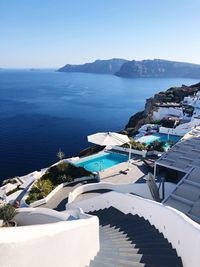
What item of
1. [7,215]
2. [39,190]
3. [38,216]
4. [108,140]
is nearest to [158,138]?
[108,140]

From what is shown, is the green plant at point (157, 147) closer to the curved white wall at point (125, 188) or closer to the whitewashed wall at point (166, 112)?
the curved white wall at point (125, 188)

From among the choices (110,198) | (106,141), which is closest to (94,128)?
(106,141)

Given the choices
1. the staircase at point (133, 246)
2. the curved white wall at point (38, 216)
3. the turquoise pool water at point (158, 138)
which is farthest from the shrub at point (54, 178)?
the turquoise pool water at point (158, 138)

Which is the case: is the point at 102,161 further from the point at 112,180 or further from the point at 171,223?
the point at 171,223

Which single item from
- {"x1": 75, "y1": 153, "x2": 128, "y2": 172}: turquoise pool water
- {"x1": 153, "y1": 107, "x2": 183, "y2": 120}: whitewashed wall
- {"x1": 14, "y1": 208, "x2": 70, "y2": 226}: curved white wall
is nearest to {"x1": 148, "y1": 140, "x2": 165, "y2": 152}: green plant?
{"x1": 75, "y1": 153, "x2": 128, "y2": 172}: turquoise pool water

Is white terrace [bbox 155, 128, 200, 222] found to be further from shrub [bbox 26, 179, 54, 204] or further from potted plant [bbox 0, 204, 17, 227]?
shrub [bbox 26, 179, 54, 204]

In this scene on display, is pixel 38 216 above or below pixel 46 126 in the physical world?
above
